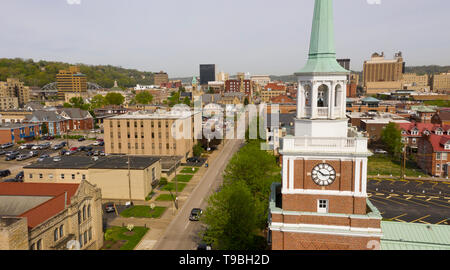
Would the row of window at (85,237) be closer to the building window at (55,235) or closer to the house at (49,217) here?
the house at (49,217)

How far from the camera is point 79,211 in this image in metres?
30.6

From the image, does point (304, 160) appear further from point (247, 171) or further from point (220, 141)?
point (220, 141)

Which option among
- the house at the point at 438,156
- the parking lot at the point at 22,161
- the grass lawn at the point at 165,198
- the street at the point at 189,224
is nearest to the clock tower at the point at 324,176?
the street at the point at 189,224

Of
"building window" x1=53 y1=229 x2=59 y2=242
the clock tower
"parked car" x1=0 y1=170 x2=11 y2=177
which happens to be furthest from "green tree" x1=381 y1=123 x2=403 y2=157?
"parked car" x1=0 y1=170 x2=11 y2=177

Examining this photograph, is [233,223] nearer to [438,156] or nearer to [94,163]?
[94,163]

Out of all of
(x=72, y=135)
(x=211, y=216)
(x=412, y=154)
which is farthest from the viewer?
(x=72, y=135)

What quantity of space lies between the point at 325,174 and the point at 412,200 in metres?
39.4

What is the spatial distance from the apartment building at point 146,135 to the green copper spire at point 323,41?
5000 centimetres

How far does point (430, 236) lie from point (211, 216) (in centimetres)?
1715

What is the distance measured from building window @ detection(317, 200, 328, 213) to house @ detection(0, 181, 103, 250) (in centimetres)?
2096

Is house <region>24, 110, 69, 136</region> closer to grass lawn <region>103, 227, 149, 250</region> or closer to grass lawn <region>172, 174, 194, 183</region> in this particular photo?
grass lawn <region>172, 174, 194, 183</region>

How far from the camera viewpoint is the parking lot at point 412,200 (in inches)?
1651
